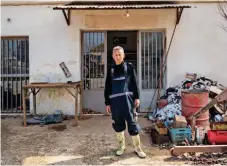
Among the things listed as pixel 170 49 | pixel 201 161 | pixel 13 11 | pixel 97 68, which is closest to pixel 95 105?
pixel 97 68

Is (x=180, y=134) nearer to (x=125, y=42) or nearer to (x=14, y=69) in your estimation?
(x=125, y=42)

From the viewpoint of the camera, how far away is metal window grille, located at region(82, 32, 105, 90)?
9.52m

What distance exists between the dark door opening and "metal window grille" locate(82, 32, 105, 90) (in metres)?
0.32

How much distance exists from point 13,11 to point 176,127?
5.81 meters

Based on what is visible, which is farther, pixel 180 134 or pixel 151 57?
pixel 151 57

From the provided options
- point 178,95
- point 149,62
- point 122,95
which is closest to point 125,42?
point 149,62

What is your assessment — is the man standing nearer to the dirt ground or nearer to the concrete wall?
the dirt ground

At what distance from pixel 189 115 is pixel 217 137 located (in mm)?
1150

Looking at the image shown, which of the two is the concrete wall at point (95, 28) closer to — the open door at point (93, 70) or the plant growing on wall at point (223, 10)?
the plant growing on wall at point (223, 10)

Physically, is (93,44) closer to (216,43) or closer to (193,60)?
(193,60)

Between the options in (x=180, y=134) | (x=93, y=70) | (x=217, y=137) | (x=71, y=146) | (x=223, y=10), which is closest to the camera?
(x=217, y=137)

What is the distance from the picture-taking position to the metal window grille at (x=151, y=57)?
9.45 m

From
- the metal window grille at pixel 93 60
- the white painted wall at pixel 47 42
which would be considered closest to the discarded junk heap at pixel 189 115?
the metal window grille at pixel 93 60

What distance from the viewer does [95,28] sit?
9.27 meters
